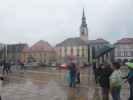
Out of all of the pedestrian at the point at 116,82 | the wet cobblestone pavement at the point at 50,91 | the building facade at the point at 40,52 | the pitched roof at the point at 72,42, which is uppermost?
the pitched roof at the point at 72,42

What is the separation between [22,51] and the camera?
154000 millimetres

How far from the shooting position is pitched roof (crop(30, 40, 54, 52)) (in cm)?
15588

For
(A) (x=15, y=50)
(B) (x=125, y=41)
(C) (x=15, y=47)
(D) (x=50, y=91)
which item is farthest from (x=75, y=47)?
(D) (x=50, y=91)

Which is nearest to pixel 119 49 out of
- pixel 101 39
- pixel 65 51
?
pixel 101 39

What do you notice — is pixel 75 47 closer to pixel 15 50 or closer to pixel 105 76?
pixel 15 50

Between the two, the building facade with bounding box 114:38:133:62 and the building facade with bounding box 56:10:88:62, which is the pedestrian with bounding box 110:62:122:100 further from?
the building facade with bounding box 114:38:133:62

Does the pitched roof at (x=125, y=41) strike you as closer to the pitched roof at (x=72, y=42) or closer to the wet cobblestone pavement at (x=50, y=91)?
the pitched roof at (x=72, y=42)

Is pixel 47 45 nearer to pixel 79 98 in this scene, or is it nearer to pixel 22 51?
pixel 22 51

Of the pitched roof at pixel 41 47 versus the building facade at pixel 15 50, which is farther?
the pitched roof at pixel 41 47

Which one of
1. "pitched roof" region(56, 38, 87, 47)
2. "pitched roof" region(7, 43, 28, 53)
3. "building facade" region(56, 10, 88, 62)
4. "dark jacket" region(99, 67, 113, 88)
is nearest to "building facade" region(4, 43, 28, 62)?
"pitched roof" region(7, 43, 28, 53)

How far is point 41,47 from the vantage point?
515 feet

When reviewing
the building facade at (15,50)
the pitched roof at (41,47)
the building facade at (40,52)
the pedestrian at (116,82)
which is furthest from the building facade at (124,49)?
the pedestrian at (116,82)

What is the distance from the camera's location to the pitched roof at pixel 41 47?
155875mm

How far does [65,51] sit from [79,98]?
477 ft
